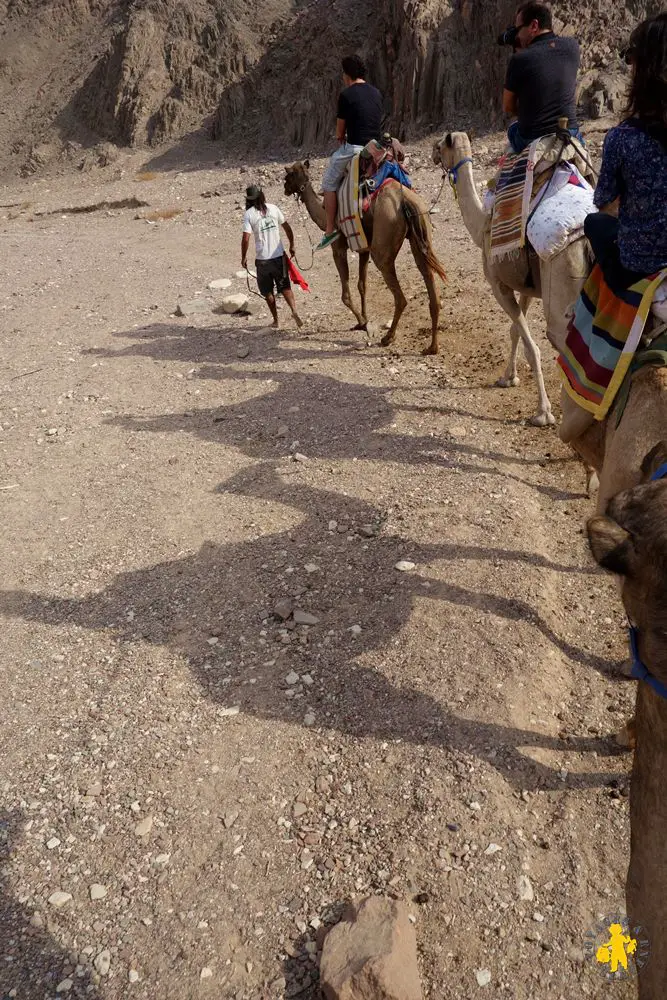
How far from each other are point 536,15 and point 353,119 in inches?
123

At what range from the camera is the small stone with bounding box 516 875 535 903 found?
2.78m

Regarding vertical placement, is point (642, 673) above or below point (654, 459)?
below

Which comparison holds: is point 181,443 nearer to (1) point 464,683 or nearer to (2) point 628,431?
(1) point 464,683

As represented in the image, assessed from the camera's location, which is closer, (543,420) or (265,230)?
(543,420)

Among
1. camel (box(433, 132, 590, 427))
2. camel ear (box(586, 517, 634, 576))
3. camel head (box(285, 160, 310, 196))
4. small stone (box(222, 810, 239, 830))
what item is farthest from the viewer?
camel head (box(285, 160, 310, 196))

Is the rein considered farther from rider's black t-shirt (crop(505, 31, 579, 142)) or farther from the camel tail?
rider's black t-shirt (crop(505, 31, 579, 142))

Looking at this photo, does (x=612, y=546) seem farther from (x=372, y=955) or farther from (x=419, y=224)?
(x=419, y=224)

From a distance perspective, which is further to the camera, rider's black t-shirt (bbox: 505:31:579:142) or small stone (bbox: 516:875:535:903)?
rider's black t-shirt (bbox: 505:31:579:142)

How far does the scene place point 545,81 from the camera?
5.03m

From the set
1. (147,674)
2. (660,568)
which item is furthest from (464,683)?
(660,568)

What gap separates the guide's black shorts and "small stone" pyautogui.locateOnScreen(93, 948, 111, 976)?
776 cm

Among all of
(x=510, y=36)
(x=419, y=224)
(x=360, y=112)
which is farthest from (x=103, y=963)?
(x=360, y=112)

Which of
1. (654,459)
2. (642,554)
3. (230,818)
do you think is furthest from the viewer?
(230,818)

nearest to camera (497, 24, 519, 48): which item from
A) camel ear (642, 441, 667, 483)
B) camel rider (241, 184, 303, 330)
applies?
camel rider (241, 184, 303, 330)
